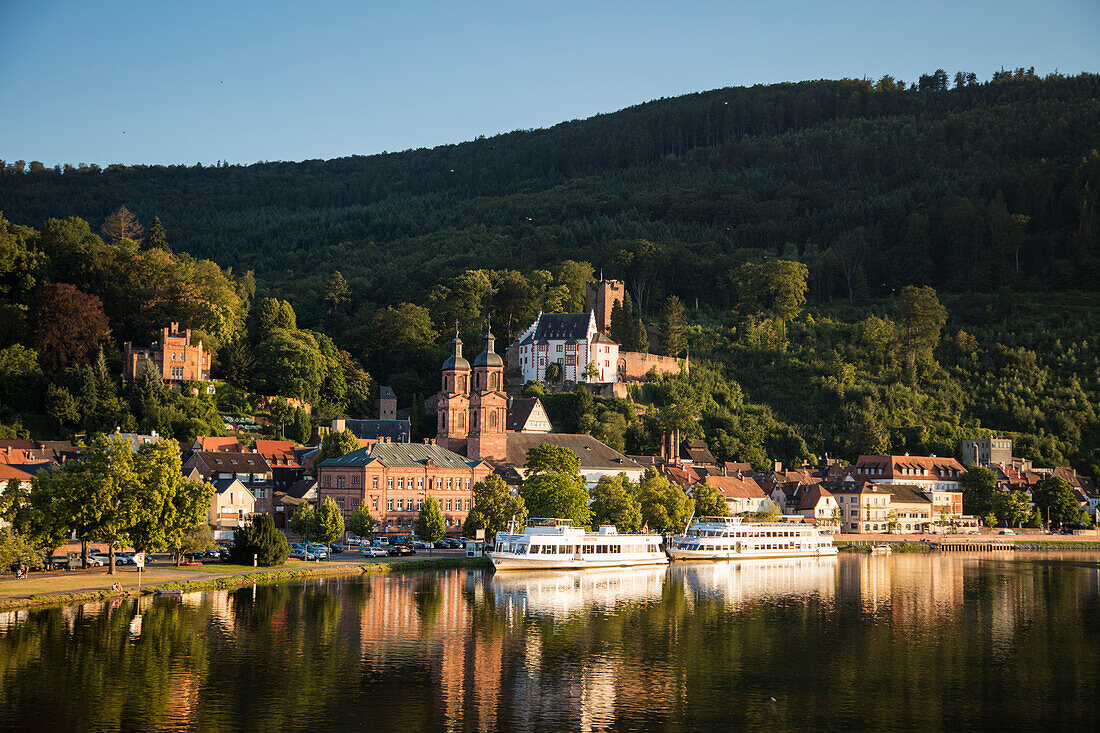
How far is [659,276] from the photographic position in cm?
14825

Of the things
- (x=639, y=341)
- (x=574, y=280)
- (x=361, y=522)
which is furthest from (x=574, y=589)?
(x=574, y=280)

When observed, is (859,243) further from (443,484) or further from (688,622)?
(688,622)

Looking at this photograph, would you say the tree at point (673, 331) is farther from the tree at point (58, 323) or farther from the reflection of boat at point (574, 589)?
the tree at point (58, 323)

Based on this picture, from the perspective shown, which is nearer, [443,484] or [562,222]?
[443,484]

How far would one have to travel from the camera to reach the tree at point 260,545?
6272 cm

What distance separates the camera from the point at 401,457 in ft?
275

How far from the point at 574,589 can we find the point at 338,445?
29.6m

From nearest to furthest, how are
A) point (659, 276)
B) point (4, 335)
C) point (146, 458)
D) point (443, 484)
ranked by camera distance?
point (146, 458) < point (443, 484) < point (4, 335) < point (659, 276)

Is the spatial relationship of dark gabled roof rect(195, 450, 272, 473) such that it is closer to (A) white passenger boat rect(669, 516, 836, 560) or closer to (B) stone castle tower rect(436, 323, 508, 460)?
(B) stone castle tower rect(436, 323, 508, 460)

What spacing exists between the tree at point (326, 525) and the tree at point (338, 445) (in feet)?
43.2

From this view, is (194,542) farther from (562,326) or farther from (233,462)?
(562,326)

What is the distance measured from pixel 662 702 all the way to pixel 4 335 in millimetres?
74938

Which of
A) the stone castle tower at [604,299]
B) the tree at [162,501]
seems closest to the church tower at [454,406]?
the stone castle tower at [604,299]

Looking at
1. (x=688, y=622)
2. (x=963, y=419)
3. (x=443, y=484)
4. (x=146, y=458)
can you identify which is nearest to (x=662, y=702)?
(x=688, y=622)
